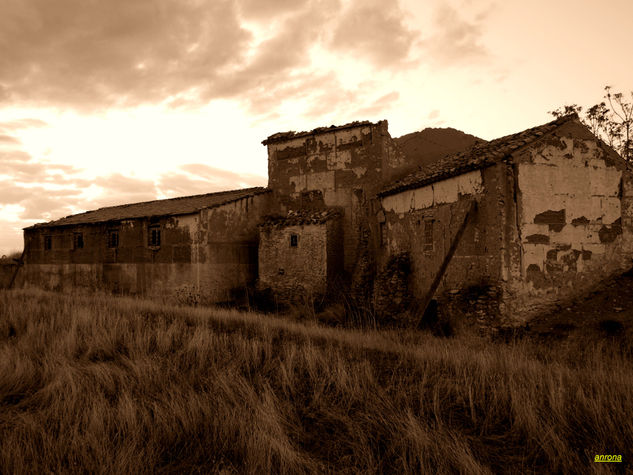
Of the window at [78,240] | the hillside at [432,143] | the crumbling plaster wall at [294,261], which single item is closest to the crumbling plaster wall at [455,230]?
the crumbling plaster wall at [294,261]

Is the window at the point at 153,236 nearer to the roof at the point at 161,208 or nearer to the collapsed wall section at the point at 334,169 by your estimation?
the roof at the point at 161,208

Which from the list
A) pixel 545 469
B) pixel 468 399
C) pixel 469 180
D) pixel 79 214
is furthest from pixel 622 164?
pixel 79 214

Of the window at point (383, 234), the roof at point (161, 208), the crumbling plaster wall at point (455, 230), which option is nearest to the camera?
the crumbling plaster wall at point (455, 230)

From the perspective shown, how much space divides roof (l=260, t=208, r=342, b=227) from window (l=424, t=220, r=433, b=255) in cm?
494

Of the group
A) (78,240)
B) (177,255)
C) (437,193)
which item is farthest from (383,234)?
(78,240)

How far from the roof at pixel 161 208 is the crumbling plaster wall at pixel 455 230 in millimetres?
8129

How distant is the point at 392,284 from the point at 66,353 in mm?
9159

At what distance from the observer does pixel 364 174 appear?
17.3m

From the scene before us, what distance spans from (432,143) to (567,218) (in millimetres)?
10997

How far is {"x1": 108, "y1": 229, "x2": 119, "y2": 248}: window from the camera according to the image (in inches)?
803

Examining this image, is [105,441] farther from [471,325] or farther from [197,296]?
[197,296]

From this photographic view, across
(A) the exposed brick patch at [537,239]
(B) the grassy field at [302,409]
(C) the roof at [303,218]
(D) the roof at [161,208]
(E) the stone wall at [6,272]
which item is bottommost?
(B) the grassy field at [302,409]

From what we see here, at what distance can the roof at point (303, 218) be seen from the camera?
16.7 m

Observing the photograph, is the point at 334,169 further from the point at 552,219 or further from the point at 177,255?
the point at 552,219
